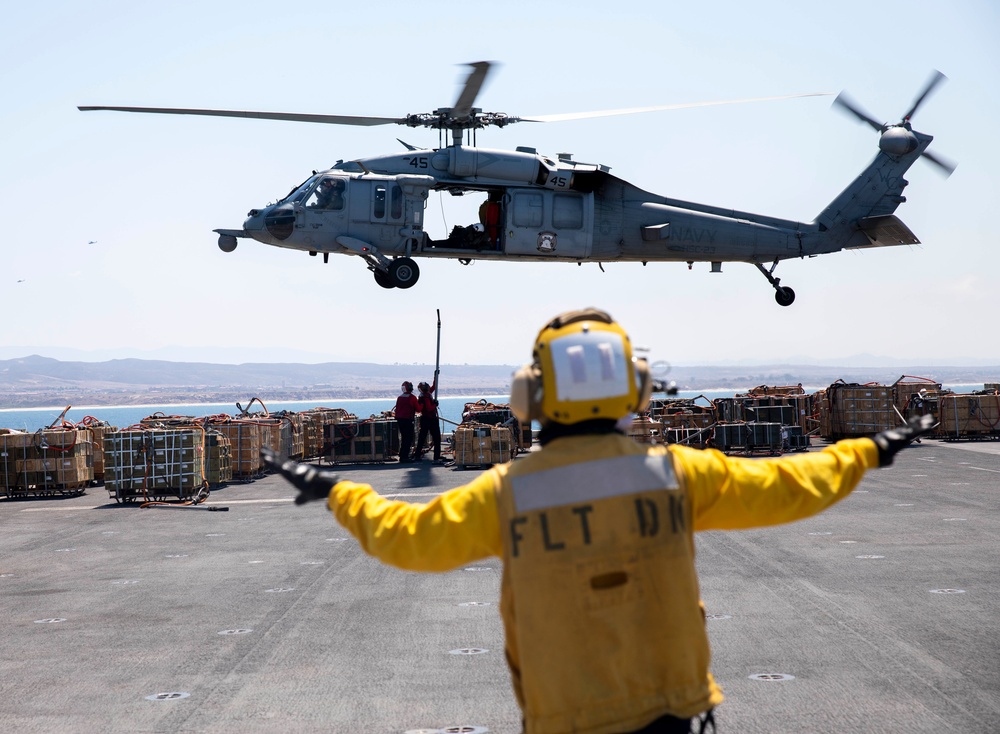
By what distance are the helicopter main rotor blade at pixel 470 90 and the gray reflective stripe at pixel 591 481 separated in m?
15.0

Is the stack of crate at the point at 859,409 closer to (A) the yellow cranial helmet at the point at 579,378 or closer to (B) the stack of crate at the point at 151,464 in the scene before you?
(B) the stack of crate at the point at 151,464

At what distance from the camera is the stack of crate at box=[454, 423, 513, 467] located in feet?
68.2

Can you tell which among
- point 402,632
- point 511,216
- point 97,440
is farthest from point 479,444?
point 402,632

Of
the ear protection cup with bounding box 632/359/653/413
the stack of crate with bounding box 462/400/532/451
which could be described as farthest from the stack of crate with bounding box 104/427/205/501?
the ear protection cup with bounding box 632/359/653/413

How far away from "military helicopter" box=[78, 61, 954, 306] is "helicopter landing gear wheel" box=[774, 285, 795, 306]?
6.15ft

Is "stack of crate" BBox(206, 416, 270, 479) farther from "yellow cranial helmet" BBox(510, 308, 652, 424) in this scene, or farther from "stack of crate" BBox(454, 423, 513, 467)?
"yellow cranial helmet" BBox(510, 308, 652, 424)

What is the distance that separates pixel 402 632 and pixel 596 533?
17.3ft

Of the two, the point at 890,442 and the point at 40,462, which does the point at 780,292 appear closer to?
the point at 40,462

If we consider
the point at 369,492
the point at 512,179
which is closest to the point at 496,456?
the point at 512,179

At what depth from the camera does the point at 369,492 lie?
3205 mm

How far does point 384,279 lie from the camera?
72.1 feet

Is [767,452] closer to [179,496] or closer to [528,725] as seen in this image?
[179,496]

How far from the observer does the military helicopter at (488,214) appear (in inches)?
838

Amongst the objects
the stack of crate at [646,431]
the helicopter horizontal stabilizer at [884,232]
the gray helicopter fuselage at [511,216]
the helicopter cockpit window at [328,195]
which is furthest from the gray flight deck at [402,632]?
the helicopter horizontal stabilizer at [884,232]
